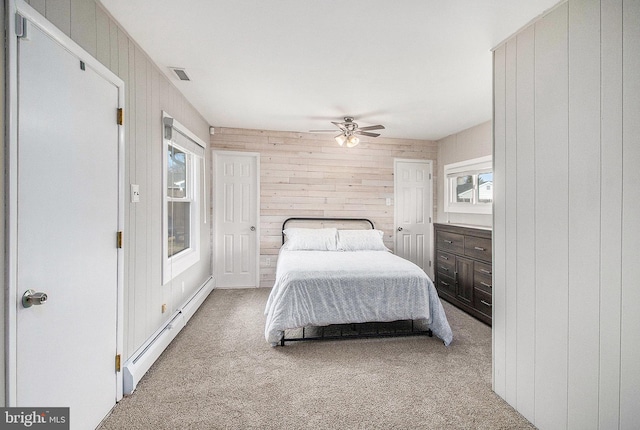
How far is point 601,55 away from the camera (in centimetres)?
136

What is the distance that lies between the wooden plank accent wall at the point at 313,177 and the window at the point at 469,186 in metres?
0.86

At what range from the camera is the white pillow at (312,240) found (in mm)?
4035

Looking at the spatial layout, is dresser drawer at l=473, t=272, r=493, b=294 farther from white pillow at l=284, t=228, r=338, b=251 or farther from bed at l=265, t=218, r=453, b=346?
white pillow at l=284, t=228, r=338, b=251

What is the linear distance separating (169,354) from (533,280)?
2886mm

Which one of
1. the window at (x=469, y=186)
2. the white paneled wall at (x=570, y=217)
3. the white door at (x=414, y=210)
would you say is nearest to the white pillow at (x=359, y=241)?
the white door at (x=414, y=210)

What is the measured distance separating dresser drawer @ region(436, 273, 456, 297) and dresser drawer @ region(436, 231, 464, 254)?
0.42 metres

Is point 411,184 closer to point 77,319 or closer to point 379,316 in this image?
point 379,316

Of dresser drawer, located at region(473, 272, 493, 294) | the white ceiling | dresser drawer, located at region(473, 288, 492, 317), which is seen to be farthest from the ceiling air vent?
dresser drawer, located at region(473, 288, 492, 317)

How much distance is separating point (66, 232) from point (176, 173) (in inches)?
76.6

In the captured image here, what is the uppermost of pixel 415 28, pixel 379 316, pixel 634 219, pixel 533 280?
pixel 415 28

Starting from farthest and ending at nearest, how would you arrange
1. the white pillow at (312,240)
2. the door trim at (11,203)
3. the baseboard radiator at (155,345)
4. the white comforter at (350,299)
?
1. the white pillow at (312,240)
2. the white comforter at (350,299)
3. the baseboard radiator at (155,345)
4. the door trim at (11,203)

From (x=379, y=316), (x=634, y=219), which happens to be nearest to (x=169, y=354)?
(x=379, y=316)

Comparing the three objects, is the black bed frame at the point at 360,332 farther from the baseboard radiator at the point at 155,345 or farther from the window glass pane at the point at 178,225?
the window glass pane at the point at 178,225

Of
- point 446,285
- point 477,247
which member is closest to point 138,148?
point 477,247
